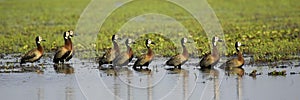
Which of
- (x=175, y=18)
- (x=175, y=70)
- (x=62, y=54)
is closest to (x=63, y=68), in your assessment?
(x=62, y=54)

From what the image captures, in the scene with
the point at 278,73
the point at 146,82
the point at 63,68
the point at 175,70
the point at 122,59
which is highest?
the point at 122,59

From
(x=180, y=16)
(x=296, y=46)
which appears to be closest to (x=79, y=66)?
(x=296, y=46)

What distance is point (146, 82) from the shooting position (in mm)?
17250

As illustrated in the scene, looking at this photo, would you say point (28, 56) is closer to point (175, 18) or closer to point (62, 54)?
point (62, 54)

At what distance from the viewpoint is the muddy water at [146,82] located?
589 inches

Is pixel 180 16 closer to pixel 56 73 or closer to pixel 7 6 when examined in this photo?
pixel 7 6

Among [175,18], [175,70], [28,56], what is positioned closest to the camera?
[175,70]

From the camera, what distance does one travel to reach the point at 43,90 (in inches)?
633

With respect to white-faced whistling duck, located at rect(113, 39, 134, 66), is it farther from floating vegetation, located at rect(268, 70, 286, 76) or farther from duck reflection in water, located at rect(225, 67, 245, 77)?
floating vegetation, located at rect(268, 70, 286, 76)

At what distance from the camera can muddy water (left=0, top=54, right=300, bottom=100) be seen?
14961mm

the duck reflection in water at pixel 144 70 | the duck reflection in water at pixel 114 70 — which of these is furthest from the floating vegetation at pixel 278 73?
the duck reflection in water at pixel 114 70

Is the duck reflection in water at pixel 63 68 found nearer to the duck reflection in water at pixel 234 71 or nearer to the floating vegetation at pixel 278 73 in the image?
the duck reflection in water at pixel 234 71

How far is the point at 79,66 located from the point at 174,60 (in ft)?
9.02

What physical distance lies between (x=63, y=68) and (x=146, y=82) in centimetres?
392
